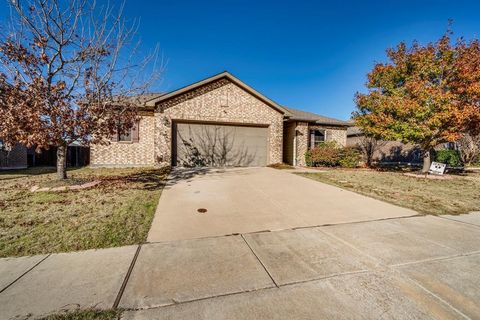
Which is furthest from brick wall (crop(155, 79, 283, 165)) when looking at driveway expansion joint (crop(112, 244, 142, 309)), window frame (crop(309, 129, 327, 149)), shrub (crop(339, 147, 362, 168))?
driveway expansion joint (crop(112, 244, 142, 309))

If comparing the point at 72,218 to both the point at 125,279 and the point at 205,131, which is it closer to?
the point at 125,279

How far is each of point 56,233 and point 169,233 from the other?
1.81 meters

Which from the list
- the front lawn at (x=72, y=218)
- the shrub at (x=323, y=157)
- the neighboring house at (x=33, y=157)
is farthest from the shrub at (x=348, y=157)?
the neighboring house at (x=33, y=157)

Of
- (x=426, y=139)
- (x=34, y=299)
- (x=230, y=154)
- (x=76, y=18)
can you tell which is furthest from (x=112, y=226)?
(x=426, y=139)

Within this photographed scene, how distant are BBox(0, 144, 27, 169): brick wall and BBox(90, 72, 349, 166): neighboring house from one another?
4771 mm

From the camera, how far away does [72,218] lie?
4191mm

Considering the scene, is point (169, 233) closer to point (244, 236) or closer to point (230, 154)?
point (244, 236)

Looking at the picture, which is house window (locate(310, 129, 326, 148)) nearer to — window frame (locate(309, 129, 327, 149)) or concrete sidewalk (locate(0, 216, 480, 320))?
window frame (locate(309, 129, 327, 149))

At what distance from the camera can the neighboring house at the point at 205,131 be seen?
12055 millimetres

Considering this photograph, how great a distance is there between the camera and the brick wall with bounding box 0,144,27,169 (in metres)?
12.2

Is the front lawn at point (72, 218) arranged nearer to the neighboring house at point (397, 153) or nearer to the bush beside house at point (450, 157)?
the neighboring house at point (397, 153)

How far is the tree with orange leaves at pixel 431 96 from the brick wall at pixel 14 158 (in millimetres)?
20294

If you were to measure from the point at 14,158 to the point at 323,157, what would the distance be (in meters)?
18.8

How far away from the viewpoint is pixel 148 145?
13.0 meters
